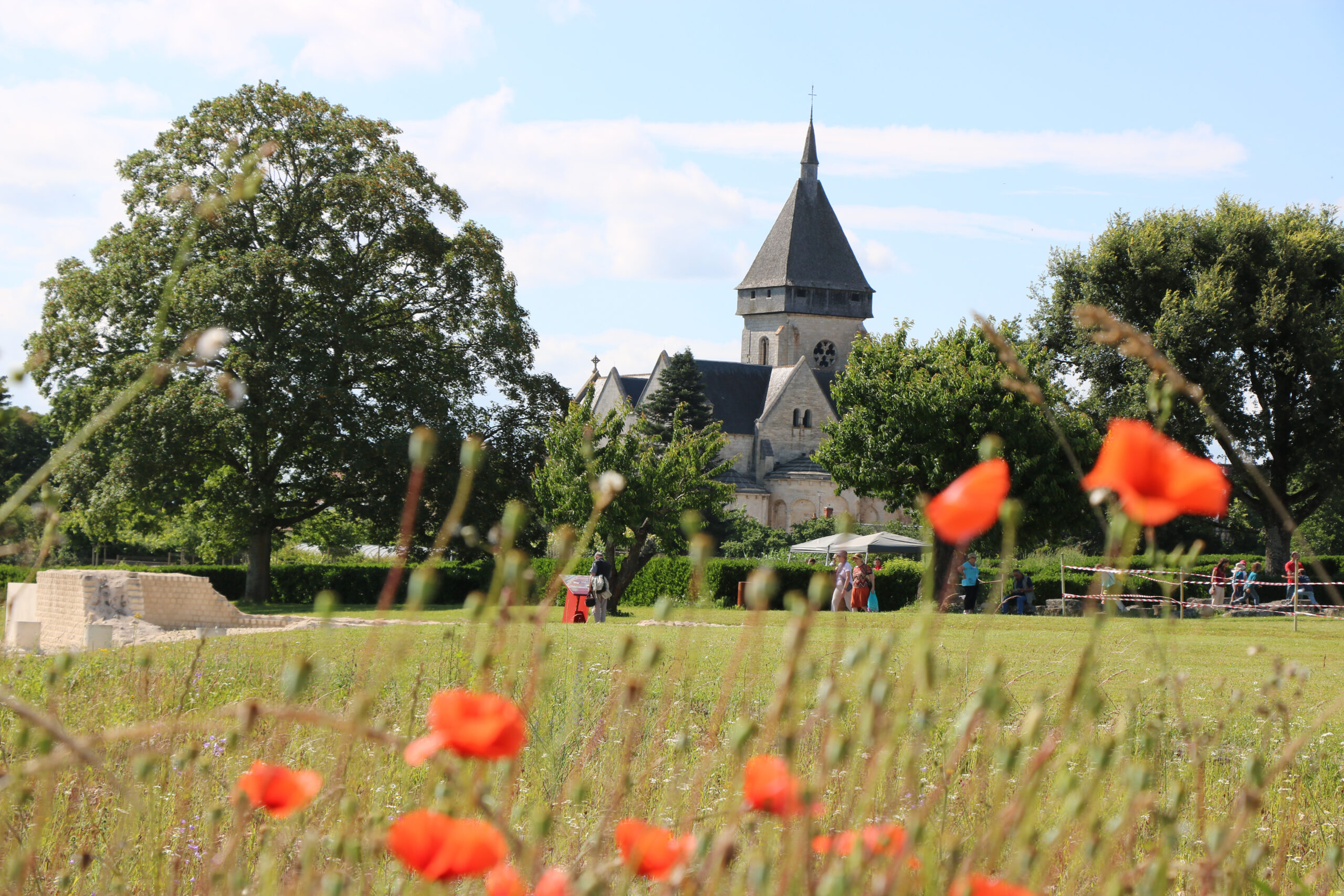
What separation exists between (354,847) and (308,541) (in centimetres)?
3952

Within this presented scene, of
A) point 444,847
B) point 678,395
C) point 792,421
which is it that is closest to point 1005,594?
point 444,847

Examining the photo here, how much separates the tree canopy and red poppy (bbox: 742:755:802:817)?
52.2m

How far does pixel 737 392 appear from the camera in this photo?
6669 centimetres

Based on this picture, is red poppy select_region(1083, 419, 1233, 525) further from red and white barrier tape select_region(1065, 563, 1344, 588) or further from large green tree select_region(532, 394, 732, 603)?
large green tree select_region(532, 394, 732, 603)

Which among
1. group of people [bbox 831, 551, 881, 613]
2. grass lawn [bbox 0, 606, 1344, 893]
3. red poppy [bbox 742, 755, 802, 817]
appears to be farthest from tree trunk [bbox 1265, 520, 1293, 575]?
red poppy [bbox 742, 755, 802, 817]

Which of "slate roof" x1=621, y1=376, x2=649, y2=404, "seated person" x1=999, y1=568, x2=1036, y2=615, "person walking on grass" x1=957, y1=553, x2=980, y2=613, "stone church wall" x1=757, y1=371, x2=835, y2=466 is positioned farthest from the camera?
"slate roof" x1=621, y1=376, x2=649, y2=404

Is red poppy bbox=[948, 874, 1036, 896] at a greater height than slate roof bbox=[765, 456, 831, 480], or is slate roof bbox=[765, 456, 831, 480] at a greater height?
slate roof bbox=[765, 456, 831, 480]

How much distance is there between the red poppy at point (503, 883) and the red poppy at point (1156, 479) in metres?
0.72

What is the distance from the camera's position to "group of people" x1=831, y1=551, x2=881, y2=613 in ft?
69.4

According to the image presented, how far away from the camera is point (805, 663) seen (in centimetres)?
183

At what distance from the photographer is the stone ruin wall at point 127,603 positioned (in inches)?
738

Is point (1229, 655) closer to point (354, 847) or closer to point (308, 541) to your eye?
point (354, 847)

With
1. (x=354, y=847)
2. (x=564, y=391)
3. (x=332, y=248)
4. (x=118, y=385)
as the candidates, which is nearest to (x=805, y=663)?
(x=354, y=847)

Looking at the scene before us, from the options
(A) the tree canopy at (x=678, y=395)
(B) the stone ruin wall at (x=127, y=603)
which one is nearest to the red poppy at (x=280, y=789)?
(B) the stone ruin wall at (x=127, y=603)
